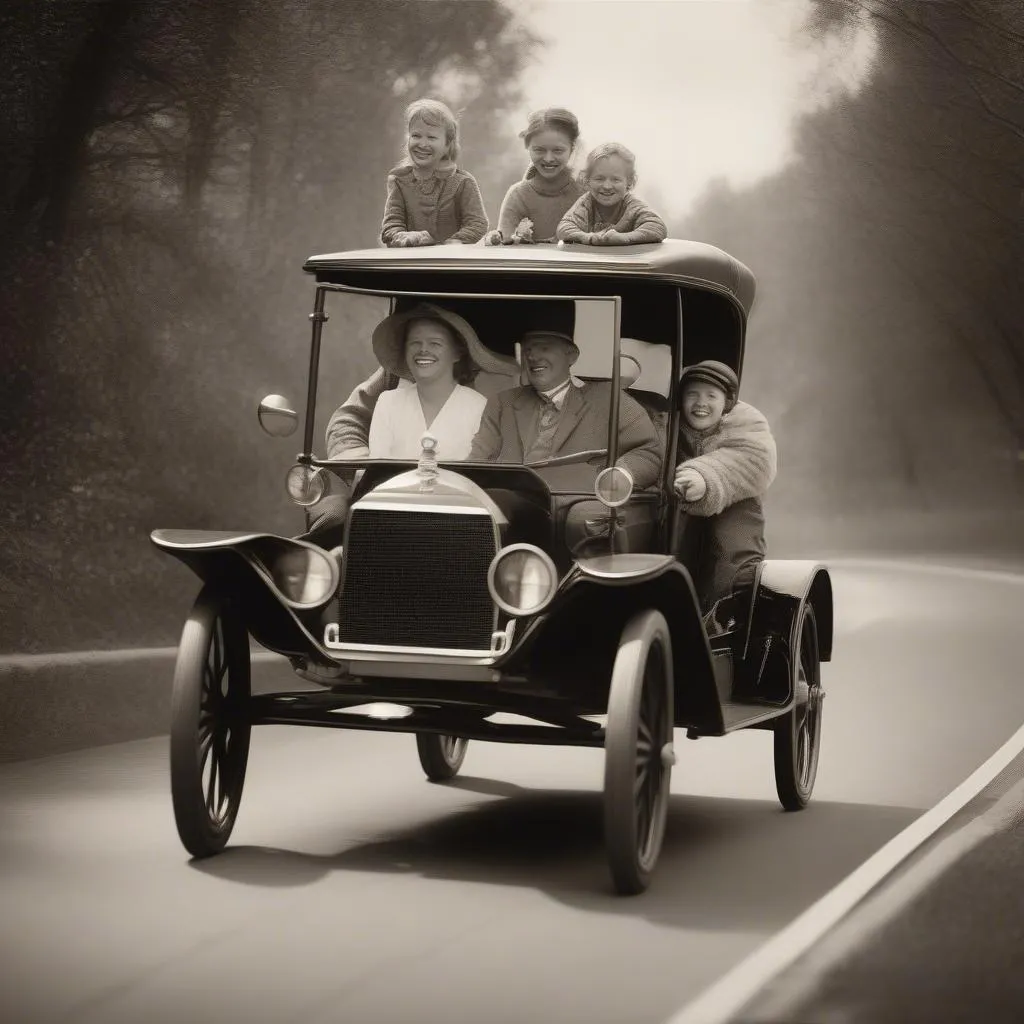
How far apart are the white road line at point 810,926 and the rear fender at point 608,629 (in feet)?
2.97

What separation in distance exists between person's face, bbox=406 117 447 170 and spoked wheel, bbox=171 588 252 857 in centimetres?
302

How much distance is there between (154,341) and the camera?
18875 mm

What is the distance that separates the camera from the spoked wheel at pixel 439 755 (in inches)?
421

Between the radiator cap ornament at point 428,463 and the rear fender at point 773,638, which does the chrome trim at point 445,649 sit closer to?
the radiator cap ornament at point 428,463

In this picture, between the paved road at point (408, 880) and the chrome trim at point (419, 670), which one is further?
the chrome trim at point (419, 670)

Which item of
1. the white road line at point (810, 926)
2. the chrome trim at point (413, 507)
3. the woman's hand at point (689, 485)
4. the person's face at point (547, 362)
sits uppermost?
the person's face at point (547, 362)

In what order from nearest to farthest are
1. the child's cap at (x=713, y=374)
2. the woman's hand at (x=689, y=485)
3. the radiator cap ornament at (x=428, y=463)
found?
the radiator cap ornament at (x=428, y=463) → the woman's hand at (x=689, y=485) → the child's cap at (x=713, y=374)

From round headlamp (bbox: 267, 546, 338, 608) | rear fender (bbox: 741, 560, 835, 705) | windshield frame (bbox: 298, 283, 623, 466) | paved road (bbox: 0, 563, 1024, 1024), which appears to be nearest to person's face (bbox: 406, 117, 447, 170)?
windshield frame (bbox: 298, 283, 623, 466)

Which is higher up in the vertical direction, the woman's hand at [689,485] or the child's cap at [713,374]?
the child's cap at [713,374]

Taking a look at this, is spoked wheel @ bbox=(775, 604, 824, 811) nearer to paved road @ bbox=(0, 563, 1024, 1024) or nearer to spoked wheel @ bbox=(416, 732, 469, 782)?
paved road @ bbox=(0, 563, 1024, 1024)

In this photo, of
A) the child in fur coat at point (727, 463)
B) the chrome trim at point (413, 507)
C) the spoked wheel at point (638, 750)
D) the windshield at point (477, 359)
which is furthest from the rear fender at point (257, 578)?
the child in fur coat at point (727, 463)

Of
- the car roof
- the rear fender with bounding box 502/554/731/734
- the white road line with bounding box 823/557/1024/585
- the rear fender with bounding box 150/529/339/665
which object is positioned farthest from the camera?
the white road line with bounding box 823/557/1024/585

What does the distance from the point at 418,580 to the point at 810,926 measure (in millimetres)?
2137

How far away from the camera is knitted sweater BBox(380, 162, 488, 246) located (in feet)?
33.8
